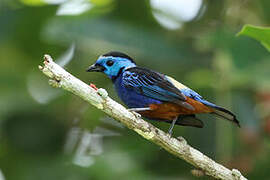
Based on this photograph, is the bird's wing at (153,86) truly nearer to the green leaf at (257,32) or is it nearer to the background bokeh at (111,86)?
the green leaf at (257,32)

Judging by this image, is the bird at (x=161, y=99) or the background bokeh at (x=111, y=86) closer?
the bird at (x=161, y=99)

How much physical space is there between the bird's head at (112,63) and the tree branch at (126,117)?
90 centimetres

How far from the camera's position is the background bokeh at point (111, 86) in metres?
4.82

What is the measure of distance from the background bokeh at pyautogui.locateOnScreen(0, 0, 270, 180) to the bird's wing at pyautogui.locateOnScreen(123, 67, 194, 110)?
4.22ft


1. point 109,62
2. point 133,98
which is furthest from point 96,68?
point 133,98

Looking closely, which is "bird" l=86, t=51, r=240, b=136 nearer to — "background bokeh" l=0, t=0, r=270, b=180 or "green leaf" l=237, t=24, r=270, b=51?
"green leaf" l=237, t=24, r=270, b=51

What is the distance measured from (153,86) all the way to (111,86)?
75.6 inches

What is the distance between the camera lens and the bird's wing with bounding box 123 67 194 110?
11.0 ft

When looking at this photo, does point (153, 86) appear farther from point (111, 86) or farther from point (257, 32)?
point (111, 86)

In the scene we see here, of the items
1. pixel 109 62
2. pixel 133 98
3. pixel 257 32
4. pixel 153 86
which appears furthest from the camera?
pixel 109 62

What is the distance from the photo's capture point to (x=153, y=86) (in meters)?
3.46

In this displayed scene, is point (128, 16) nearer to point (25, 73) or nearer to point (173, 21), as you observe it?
point (173, 21)

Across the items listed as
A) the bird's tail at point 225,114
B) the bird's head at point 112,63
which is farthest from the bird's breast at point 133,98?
the bird's tail at point 225,114

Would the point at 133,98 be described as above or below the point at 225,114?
below
